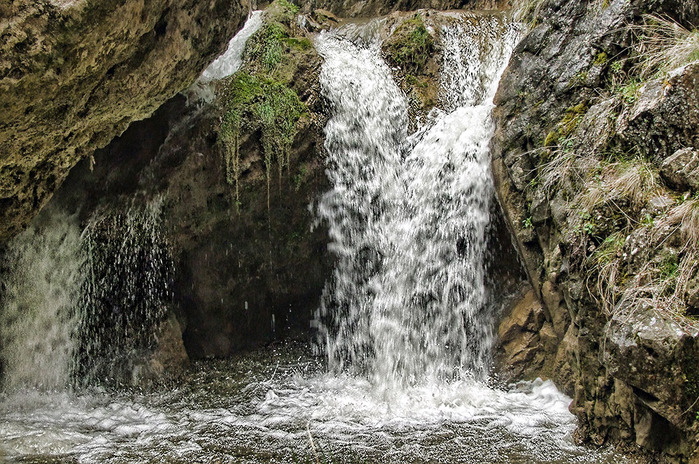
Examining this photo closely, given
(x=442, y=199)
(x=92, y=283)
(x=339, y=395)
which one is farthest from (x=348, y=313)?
(x=92, y=283)

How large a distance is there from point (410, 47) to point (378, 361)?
4380 mm

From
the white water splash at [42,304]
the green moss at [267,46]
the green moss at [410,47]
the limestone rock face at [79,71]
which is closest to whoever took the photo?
the limestone rock face at [79,71]

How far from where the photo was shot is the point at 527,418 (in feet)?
14.9

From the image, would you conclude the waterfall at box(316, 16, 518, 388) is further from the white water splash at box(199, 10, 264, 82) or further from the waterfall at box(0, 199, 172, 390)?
the waterfall at box(0, 199, 172, 390)

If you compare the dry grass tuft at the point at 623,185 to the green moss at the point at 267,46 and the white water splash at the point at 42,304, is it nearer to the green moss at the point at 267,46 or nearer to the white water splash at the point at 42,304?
the green moss at the point at 267,46

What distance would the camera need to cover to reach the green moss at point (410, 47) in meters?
7.59

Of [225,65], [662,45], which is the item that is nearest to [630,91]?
[662,45]

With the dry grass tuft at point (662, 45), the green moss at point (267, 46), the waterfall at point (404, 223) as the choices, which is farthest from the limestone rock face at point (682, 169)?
the green moss at point (267, 46)

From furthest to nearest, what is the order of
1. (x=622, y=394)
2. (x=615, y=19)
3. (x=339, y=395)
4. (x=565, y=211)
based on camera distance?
(x=339, y=395) → (x=615, y=19) → (x=565, y=211) → (x=622, y=394)

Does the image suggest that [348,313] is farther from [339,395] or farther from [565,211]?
[565,211]

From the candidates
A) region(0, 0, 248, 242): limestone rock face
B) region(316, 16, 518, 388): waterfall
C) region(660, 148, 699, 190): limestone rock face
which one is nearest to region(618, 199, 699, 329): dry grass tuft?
region(660, 148, 699, 190): limestone rock face

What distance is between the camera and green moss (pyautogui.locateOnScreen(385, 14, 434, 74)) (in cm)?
Result: 759

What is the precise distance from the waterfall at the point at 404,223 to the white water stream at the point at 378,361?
2 cm

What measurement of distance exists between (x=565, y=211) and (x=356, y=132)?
9.87 ft
